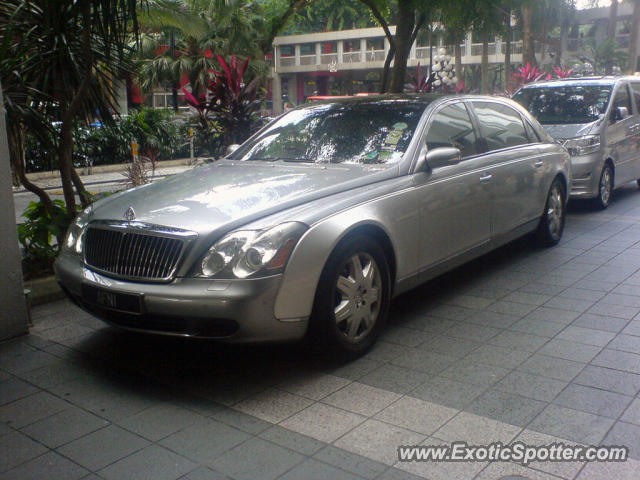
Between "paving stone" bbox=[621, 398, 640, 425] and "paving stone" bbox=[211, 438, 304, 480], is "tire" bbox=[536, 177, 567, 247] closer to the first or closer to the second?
"paving stone" bbox=[621, 398, 640, 425]

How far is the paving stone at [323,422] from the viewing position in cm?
349

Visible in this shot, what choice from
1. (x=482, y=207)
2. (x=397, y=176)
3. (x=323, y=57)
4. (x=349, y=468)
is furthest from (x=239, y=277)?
(x=323, y=57)

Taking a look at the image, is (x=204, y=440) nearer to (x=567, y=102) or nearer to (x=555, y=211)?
(x=555, y=211)

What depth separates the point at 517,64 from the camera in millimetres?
57219

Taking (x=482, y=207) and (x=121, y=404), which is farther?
(x=482, y=207)

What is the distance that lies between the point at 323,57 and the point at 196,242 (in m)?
61.5

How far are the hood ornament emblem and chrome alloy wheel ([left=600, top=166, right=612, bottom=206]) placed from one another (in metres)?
7.55

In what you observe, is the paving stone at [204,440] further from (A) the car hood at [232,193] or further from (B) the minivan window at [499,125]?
(B) the minivan window at [499,125]

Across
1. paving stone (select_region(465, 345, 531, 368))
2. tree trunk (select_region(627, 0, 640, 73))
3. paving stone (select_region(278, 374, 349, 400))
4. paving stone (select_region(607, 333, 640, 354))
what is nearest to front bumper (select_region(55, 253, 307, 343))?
paving stone (select_region(278, 374, 349, 400))

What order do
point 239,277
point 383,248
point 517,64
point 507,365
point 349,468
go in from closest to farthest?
point 349,468 < point 239,277 < point 507,365 < point 383,248 < point 517,64

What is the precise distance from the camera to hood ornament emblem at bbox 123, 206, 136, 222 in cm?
420

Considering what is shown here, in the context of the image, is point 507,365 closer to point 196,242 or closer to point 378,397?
point 378,397

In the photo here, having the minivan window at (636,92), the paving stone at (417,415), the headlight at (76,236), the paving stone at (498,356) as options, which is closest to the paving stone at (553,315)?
the paving stone at (498,356)

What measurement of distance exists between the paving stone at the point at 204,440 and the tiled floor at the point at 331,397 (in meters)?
0.01
